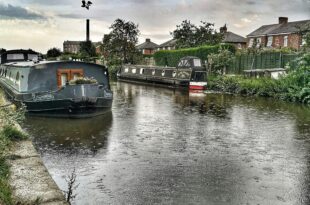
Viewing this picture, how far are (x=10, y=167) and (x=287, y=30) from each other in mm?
47778

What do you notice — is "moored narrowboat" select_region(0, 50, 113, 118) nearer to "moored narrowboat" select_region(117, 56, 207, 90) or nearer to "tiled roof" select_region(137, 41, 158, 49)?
"moored narrowboat" select_region(117, 56, 207, 90)

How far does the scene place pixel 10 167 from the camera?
6633 millimetres

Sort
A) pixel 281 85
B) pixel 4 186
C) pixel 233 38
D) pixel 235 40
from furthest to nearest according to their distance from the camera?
pixel 233 38 < pixel 235 40 < pixel 281 85 < pixel 4 186

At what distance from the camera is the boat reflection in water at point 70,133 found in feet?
35.1

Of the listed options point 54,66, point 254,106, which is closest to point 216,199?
point 54,66

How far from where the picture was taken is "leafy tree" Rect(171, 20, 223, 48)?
4841 cm

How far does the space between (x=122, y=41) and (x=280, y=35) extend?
20460mm

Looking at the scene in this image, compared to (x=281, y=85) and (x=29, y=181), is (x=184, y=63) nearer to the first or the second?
(x=281, y=85)

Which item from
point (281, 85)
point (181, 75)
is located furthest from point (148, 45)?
point (281, 85)

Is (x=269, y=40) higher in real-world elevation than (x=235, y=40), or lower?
lower

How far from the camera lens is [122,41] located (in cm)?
5678

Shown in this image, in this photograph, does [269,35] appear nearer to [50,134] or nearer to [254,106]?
[254,106]

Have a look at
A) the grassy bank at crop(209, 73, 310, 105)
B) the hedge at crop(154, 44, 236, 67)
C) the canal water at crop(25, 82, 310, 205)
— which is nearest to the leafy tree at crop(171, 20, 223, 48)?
the hedge at crop(154, 44, 236, 67)

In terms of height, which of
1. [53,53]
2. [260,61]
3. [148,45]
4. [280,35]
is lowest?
[260,61]
